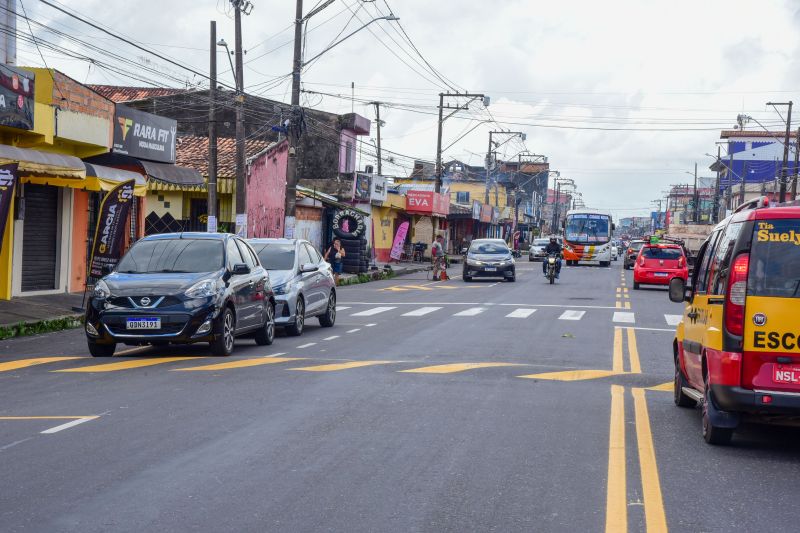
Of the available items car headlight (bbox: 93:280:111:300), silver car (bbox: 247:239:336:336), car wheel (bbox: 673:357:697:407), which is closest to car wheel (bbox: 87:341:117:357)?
car headlight (bbox: 93:280:111:300)

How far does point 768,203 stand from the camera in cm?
839

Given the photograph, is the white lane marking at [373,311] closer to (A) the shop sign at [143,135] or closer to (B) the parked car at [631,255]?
(A) the shop sign at [143,135]

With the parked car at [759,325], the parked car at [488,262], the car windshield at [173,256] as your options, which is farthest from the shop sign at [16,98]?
the parked car at [488,262]

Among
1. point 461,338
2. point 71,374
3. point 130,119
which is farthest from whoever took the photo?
point 130,119

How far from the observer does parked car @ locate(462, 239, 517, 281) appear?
4041cm

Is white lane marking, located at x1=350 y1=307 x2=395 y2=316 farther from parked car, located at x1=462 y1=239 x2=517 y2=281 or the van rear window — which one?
the van rear window

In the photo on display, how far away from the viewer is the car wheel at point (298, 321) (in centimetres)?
1795

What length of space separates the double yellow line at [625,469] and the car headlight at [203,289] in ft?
18.6

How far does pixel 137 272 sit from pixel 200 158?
26719 millimetres

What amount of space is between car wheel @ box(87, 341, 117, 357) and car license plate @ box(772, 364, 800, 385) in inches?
375

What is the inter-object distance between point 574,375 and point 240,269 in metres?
5.12

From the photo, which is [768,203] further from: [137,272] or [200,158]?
[200,158]

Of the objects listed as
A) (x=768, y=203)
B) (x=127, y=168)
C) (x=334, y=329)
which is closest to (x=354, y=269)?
(x=127, y=168)

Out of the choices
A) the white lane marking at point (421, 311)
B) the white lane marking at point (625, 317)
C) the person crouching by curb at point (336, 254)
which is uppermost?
the person crouching by curb at point (336, 254)
